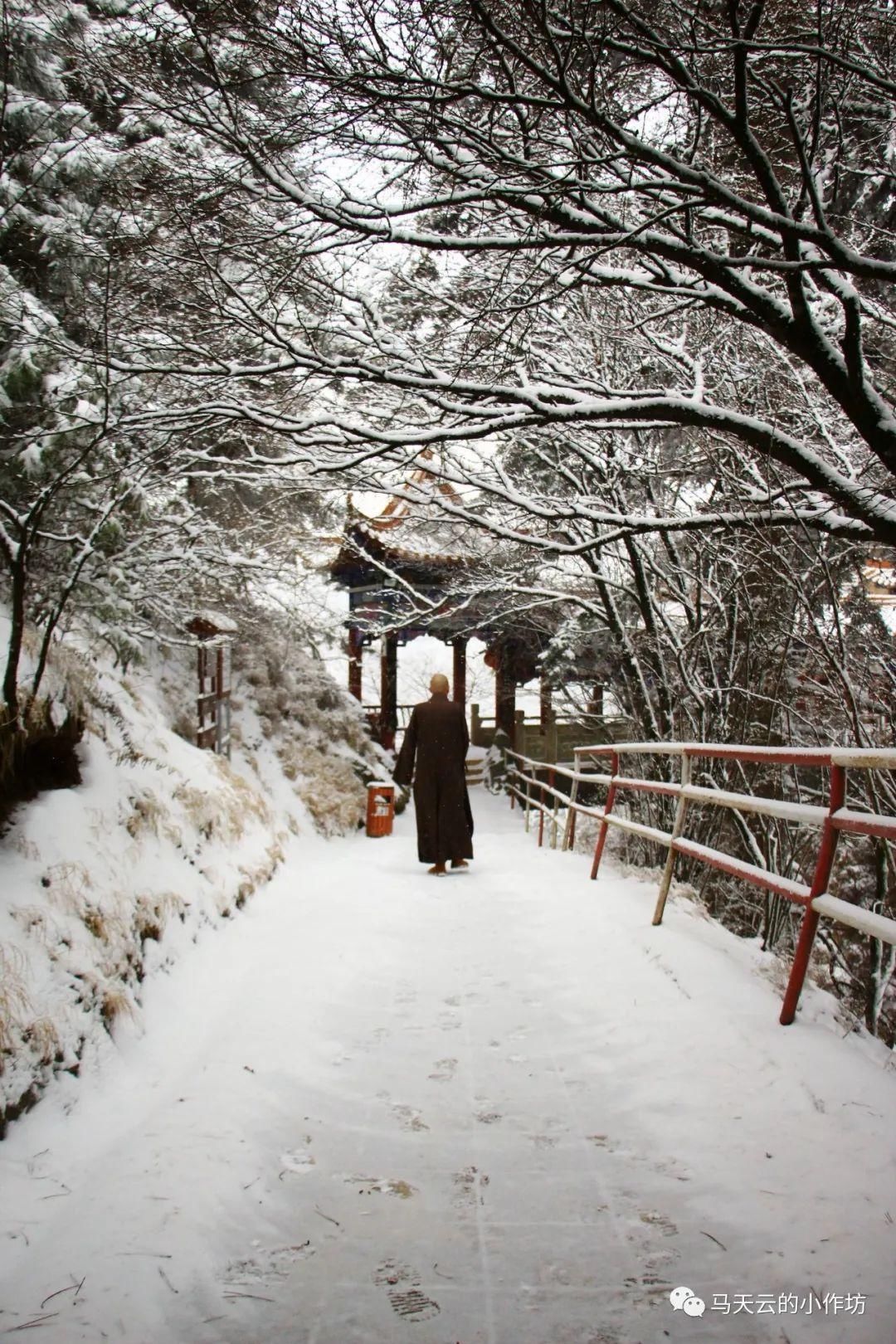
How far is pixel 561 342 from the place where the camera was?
25.0 ft

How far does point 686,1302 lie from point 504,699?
796 inches

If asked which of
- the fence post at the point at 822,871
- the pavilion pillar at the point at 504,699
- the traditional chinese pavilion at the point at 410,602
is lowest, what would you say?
the fence post at the point at 822,871

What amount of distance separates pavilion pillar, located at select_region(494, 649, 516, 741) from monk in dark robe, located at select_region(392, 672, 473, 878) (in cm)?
1275

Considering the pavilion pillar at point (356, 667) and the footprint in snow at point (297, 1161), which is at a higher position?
the pavilion pillar at point (356, 667)

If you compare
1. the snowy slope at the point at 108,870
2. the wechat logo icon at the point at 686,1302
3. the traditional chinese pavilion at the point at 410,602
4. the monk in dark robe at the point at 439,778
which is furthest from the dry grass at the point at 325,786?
the wechat logo icon at the point at 686,1302

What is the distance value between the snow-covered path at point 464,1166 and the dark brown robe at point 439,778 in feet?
12.9

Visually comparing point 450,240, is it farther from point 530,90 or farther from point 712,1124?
point 712,1124

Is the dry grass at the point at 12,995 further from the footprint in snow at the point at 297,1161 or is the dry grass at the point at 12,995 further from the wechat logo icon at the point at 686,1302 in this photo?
the wechat logo icon at the point at 686,1302

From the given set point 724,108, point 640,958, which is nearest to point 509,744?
point 640,958

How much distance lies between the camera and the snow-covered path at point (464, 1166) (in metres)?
1.90

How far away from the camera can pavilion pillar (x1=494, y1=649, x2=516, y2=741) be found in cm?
2170

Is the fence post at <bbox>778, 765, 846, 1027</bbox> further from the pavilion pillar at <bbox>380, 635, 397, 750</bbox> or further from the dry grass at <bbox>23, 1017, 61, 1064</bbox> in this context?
the pavilion pillar at <bbox>380, 635, 397, 750</bbox>

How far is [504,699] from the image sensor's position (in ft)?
72.5

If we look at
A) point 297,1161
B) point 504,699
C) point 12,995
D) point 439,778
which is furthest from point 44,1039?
point 504,699
